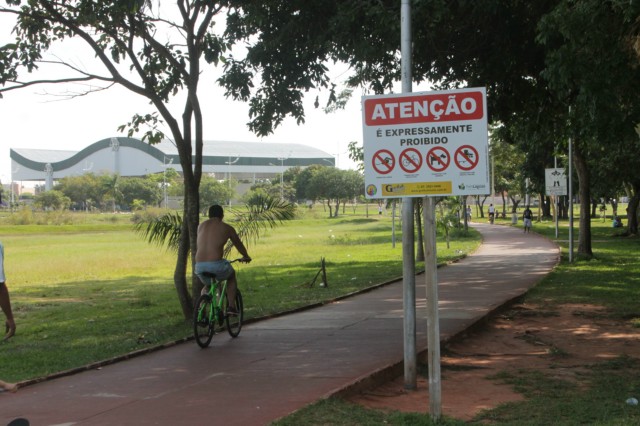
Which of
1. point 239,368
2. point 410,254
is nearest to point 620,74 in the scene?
point 410,254

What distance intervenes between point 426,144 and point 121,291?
49.9 feet

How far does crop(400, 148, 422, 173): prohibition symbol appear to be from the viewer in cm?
653

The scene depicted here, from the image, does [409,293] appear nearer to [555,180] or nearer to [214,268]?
[214,268]

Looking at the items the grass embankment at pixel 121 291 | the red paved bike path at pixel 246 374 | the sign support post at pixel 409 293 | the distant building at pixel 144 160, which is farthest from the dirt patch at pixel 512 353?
the distant building at pixel 144 160

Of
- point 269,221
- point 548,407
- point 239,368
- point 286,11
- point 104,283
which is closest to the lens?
point 548,407

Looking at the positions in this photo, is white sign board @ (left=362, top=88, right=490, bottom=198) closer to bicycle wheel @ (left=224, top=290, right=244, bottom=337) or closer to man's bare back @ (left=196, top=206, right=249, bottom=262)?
man's bare back @ (left=196, top=206, right=249, bottom=262)

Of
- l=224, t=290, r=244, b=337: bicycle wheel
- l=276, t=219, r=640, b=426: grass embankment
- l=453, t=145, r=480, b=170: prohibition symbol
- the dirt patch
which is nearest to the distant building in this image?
the dirt patch

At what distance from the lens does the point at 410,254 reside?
7.60m

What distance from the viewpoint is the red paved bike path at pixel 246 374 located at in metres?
6.54

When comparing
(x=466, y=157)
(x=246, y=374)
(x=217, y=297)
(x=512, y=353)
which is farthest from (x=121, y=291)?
(x=466, y=157)

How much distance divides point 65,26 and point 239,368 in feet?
23.4

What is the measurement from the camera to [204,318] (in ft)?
32.5

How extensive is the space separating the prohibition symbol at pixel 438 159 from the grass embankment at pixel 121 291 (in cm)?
486

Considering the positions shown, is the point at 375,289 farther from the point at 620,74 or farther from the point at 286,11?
the point at 620,74
